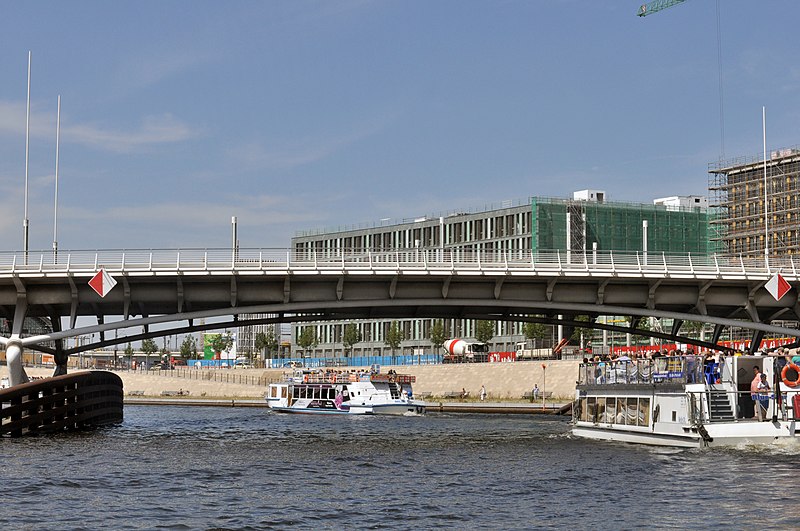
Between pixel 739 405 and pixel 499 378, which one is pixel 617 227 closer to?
pixel 499 378

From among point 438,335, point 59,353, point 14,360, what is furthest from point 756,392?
point 438,335

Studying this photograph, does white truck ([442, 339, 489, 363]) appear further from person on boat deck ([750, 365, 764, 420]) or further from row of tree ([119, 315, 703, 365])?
person on boat deck ([750, 365, 764, 420])

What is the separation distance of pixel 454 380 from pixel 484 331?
28398 mm

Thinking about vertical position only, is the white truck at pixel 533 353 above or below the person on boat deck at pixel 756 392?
above

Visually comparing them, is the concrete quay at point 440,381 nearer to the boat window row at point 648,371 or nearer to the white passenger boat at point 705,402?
the boat window row at point 648,371

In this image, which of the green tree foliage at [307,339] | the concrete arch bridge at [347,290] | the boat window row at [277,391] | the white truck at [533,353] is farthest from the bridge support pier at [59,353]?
the green tree foliage at [307,339]

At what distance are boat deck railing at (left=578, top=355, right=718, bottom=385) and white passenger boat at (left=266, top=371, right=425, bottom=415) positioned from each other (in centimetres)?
3708

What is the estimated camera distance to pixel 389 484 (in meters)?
40.8

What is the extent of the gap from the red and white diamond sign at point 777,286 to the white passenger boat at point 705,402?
2053cm

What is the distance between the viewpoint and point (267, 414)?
358 ft

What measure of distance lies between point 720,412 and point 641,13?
141 metres

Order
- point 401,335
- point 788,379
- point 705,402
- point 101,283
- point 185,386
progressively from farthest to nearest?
point 401,335
point 185,386
point 101,283
point 705,402
point 788,379

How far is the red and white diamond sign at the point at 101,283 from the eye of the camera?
6800 cm

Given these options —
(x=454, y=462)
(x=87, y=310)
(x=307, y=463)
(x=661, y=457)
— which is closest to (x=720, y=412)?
(x=661, y=457)
